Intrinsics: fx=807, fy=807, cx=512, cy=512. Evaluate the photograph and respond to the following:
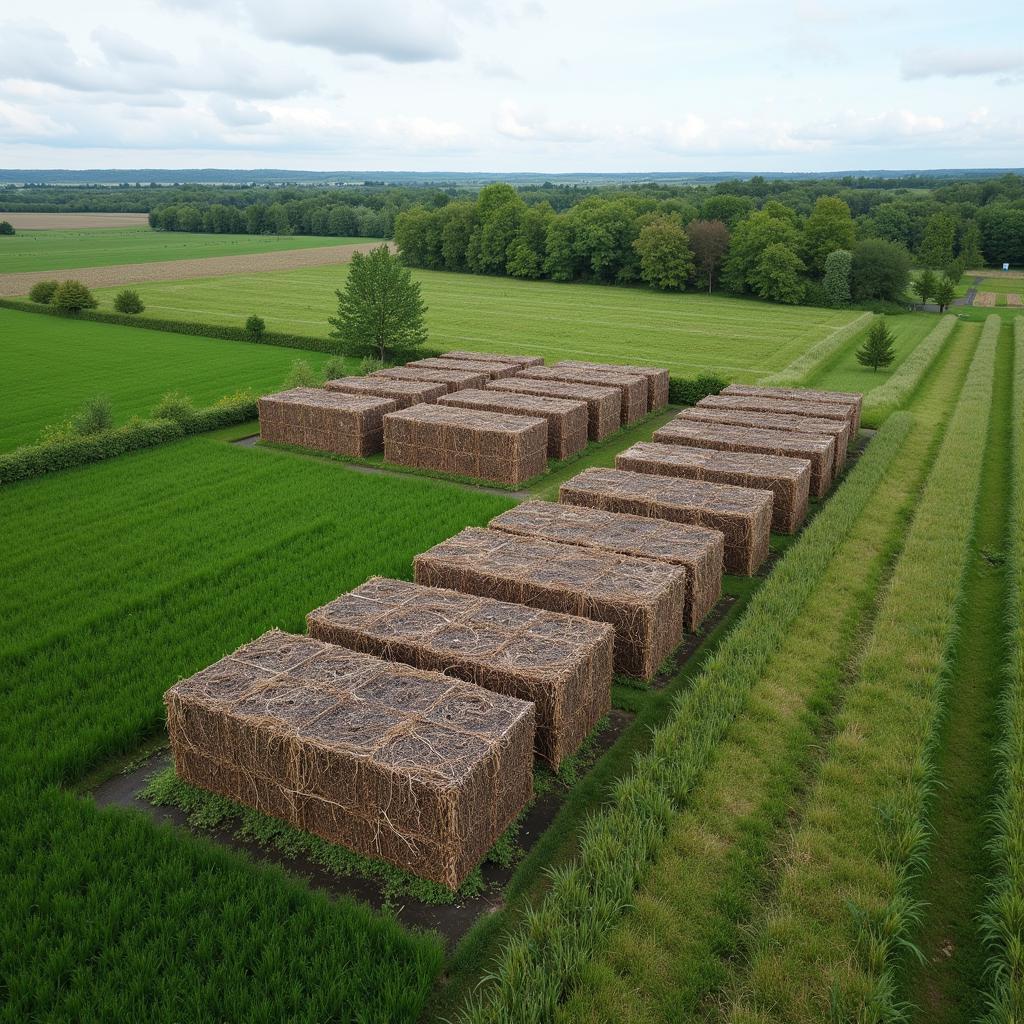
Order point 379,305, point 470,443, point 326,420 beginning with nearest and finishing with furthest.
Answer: point 470,443 → point 326,420 → point 379,305

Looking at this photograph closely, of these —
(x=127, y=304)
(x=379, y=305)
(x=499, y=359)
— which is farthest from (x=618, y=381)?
(x=127, y=304)

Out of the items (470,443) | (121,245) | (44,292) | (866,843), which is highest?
(121,245)

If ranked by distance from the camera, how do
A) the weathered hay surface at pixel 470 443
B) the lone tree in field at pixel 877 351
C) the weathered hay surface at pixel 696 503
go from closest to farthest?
the weathered hay surface at pixel 696 503
the weathered hay surface at pixel 470 443
the lone tree in field at pixel 877 351

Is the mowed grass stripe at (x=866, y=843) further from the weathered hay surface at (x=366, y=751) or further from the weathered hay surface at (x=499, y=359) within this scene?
the weathered hay surface at (x=499, y=359)

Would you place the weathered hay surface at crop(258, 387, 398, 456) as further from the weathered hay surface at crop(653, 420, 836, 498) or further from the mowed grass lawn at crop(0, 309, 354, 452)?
the weathered hay surface at crop(653, 420, 836, 498)

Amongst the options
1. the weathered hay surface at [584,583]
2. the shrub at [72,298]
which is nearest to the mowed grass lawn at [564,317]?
the shrub at [72,298]

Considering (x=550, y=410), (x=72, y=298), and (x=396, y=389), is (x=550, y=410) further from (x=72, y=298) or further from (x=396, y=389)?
(x=72, y=298)

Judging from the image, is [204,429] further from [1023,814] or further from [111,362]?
[1023,814]
